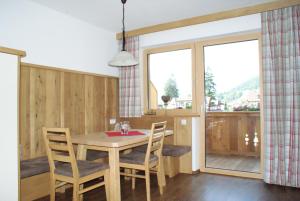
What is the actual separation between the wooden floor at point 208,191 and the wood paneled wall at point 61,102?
88cm

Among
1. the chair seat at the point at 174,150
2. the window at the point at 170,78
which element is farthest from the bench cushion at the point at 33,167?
the window at the point at 170,78

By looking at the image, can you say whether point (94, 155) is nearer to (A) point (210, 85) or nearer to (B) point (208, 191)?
(B) point (208, 191)

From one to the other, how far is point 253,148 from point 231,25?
6.19ft

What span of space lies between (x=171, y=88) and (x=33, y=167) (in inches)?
99.2

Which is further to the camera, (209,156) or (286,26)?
(209,156)

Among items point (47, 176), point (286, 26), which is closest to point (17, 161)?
point (47, 176)

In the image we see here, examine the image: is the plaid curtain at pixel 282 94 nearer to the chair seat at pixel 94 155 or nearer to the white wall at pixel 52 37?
the chair seat at pixel 94 155

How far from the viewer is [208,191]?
9.72 feet

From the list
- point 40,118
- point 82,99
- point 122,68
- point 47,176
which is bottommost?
point 47,176

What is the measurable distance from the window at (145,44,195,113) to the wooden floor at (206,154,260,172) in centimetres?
90

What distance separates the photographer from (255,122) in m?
3.58

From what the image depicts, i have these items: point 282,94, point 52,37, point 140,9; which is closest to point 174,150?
point 282,94

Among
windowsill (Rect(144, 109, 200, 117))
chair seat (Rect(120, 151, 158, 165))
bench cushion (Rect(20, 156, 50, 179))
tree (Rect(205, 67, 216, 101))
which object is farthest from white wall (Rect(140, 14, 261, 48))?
bench cushion (Rect(20, 156, 50, 179))

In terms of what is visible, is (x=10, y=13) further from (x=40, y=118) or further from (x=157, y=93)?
(x=157, y=93)
